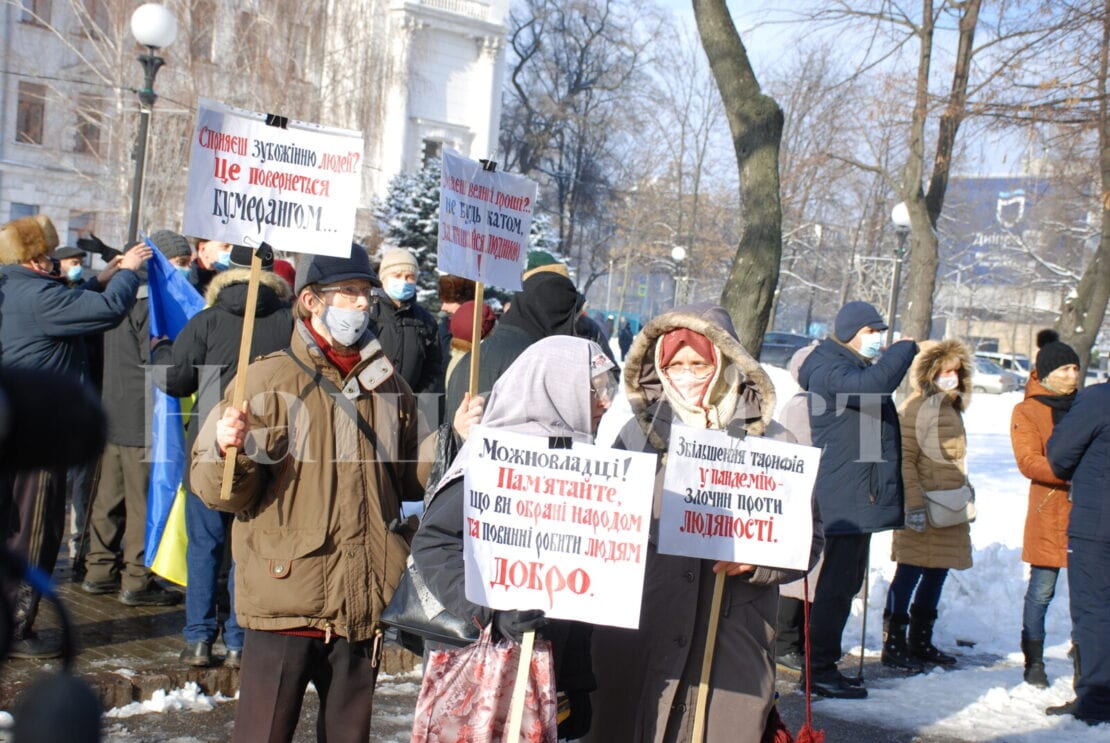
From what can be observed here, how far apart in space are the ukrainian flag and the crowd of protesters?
213 millimetres

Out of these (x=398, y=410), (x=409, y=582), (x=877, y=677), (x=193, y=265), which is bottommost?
(x=877, y=677)

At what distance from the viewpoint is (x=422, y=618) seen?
372cm

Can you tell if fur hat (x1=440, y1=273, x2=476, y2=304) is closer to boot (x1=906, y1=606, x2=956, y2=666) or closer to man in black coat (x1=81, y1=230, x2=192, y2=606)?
man in black coat (x1=81, y1=230, x2=192, y2=606)

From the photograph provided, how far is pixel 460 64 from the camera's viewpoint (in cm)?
5291

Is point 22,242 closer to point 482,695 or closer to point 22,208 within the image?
point 482,695

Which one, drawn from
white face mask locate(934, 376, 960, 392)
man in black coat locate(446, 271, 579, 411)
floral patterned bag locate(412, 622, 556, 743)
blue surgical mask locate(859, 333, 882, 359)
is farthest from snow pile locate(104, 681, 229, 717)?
white face mask locate(934, 376, 960, 392)

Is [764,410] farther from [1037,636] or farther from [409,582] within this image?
[1037,636]

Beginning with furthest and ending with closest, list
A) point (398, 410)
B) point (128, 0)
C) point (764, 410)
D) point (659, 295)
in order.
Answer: point (659, 295)
point (128, 0)
point (398, 410)
point (764, 410)

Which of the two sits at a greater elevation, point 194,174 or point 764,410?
point 194,174

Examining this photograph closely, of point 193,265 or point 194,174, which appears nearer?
point 194,174

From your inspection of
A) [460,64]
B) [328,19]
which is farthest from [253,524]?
[460,64]

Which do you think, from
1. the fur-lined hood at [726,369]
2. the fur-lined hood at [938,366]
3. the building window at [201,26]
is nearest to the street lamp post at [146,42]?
the fur-lined hood at [938,366]

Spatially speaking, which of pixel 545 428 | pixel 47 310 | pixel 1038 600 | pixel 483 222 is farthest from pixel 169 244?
pixel 1038 600

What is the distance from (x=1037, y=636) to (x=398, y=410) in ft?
16.8
